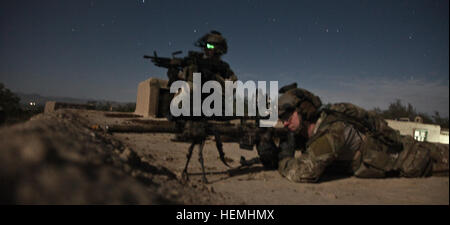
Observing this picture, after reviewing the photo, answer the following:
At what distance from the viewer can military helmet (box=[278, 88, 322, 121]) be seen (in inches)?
150

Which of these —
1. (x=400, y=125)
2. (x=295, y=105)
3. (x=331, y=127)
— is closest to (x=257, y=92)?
(x=295, y=105)

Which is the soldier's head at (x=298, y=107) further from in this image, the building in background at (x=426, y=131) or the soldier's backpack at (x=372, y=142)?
the building in background at (x=426, y=131)

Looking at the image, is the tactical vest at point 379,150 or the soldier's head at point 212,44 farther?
the soldier's head at point 212,44

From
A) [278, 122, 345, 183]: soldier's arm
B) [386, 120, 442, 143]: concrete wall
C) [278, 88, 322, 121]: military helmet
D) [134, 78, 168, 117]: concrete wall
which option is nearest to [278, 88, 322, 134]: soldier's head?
[278, 88, 322, 121]: military helmet

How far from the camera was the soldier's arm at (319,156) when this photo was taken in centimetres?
323

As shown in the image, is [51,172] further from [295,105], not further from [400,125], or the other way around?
[400,125]

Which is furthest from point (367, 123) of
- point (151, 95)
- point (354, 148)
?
point (151, 95)

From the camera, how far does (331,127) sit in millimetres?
3408

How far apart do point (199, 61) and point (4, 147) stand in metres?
4.38

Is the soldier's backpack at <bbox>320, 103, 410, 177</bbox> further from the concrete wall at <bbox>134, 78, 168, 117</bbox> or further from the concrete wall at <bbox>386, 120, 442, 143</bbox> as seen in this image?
the concrete wall at <bbox>386, 120, 442, 143</bbox>

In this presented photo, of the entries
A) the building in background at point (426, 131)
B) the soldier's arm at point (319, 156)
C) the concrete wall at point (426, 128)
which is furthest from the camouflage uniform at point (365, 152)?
the concrete wall at point (426, 128)

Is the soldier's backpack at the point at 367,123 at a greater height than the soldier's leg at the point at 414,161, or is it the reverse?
the soldier's backpack at the point at 367,123

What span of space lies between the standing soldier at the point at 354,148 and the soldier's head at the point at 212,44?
347cm
